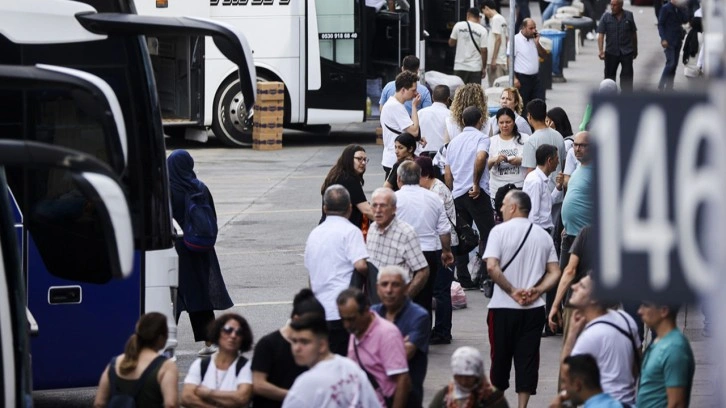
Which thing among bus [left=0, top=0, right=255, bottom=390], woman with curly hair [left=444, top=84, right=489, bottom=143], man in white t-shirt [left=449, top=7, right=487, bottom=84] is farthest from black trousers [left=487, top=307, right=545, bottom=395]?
man in white t-shirt [left=449, top=7, right=487, bottom=84]

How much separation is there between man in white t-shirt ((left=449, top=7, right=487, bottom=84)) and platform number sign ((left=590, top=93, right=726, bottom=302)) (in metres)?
21.1

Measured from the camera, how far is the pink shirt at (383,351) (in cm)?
859

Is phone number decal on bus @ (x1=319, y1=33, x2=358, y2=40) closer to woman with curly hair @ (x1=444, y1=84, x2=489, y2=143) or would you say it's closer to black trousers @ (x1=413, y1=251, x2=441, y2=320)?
woman with curly hair @ (x1=444, y1=84, x2=489, y2=143)

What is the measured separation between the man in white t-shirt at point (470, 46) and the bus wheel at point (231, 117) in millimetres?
3570

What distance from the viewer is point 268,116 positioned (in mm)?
24625

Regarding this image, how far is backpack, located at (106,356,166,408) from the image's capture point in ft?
28.0

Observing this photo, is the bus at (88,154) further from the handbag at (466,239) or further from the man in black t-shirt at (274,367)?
the handbag at (466,239)

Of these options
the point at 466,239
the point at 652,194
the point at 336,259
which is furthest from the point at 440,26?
the point at 652,194

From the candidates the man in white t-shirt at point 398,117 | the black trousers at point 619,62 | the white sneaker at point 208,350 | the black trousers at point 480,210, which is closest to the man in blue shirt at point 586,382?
the white sneaker at point 208,350

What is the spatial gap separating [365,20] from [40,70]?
51.8ft

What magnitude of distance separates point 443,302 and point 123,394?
463 cm

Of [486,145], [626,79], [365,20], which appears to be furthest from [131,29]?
[626,79]

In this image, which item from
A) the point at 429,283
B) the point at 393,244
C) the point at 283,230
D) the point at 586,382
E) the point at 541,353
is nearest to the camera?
the point at 586,382

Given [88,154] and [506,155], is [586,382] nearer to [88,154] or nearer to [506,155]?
[88,154]
